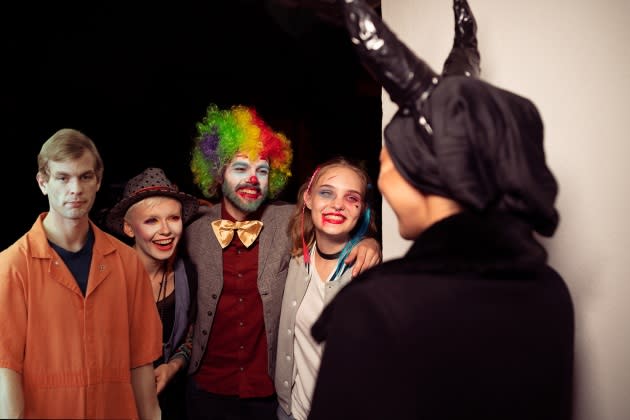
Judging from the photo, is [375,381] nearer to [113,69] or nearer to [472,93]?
[472,93]

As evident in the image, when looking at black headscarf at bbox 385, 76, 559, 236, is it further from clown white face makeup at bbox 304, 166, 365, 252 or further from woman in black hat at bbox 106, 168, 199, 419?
woman in black hat at bbox 106, 168, 199, 419

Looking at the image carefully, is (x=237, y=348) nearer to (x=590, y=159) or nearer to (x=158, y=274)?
(x=158, y=274)

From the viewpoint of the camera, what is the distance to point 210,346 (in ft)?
7.50

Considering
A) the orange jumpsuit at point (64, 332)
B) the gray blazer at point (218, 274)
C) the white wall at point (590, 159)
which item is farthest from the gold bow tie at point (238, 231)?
the white wall at point (590, 159)

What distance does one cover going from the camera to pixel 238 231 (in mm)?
2354

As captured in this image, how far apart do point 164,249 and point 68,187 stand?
3.14ft

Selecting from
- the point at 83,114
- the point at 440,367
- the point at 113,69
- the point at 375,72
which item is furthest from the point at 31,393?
the point at 113,69

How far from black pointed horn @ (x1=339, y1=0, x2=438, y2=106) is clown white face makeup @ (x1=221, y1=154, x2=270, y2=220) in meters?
1.47

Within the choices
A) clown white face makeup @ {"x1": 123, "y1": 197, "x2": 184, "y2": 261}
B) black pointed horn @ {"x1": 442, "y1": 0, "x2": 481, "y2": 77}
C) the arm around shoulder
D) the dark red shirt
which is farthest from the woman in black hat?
black pointed horn @ {"x1": 442, "y1": 0, "x2": 481, "y2": 77}

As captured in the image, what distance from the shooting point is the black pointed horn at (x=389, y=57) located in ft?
3.27

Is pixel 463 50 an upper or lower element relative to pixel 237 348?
upper

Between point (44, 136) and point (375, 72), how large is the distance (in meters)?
1.62

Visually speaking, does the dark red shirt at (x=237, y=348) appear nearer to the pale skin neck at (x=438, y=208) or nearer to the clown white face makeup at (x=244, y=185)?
the clown white face makeup at (x=244, y=185)

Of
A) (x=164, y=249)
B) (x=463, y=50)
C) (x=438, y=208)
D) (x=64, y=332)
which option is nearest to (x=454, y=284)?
(x=438, y=208)
